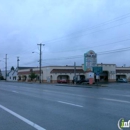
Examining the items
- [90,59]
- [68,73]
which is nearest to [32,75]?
[68,73]

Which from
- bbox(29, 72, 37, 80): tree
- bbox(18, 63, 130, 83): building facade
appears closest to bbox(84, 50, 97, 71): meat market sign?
bbox(18, 63, 130, 83): building facade

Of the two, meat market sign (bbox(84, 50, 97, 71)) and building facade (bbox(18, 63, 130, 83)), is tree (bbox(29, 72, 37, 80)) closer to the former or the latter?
building facade (bbox(18, 63, 130, 83))

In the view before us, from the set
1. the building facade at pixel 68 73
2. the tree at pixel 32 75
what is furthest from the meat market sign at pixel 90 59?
the tree at pixel 32 75

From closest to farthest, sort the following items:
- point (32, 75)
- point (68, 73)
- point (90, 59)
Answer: point (90, 59) → point (68, 73) → point (32, 75)

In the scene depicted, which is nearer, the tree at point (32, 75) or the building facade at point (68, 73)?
the building facade at point (68, 73)

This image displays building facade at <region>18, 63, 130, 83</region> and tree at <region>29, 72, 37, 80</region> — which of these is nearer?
building facade at <region>18, 63, 130, 83</region>

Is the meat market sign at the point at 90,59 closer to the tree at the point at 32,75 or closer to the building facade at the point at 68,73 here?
the building facade at the point at 68,73

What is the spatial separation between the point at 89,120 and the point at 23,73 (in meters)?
100

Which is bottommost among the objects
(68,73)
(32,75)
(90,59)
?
Result: (32,75)

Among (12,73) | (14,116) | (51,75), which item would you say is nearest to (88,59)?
(51,75)

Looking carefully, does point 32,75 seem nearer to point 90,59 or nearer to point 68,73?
point 68,73

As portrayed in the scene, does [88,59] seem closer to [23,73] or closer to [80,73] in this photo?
[80,73]

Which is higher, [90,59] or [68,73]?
[90,59]

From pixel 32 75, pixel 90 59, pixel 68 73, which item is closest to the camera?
pixel 90 59
